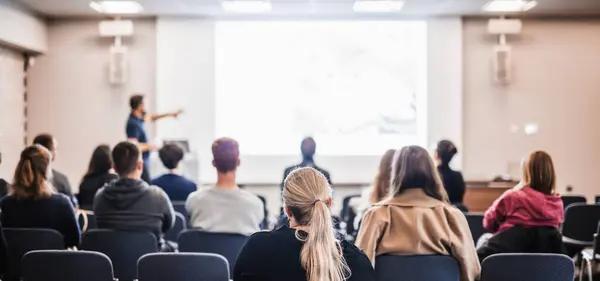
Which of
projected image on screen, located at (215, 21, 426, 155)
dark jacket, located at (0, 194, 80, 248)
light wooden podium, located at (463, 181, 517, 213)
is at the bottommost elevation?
light wooden podium, located at (463, 181, 517, 213)

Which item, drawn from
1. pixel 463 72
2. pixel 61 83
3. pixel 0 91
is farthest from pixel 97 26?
pixel 463 72

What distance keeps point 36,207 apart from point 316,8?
4.97 m

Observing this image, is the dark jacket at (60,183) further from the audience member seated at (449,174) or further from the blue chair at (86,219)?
the audience member seated at (449,174)

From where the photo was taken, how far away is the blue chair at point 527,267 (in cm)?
279

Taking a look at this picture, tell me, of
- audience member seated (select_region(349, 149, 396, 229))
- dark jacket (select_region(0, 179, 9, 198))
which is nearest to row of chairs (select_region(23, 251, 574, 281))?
audience member seated (select_region(349, 149, 396, 229))

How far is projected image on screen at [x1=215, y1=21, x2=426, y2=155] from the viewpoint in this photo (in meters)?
8.33

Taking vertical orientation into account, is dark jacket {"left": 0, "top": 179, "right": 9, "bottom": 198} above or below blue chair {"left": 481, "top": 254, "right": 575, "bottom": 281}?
above

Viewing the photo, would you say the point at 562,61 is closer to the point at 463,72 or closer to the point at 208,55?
the point at 463,72

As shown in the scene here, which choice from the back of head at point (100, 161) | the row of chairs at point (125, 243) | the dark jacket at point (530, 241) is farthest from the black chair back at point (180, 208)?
the dark jacket at point (530, 241)

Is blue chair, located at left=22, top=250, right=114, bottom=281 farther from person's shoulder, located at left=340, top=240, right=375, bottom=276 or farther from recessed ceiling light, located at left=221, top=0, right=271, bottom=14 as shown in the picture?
recessed ceiling light, located at left=221, top=0, right=271, bottom=14

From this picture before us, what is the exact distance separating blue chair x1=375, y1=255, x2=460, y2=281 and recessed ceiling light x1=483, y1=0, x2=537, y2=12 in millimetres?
5551

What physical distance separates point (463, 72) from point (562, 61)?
1.31 m

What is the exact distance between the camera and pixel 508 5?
785 centimetres

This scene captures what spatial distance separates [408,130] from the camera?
8422 millimetres
